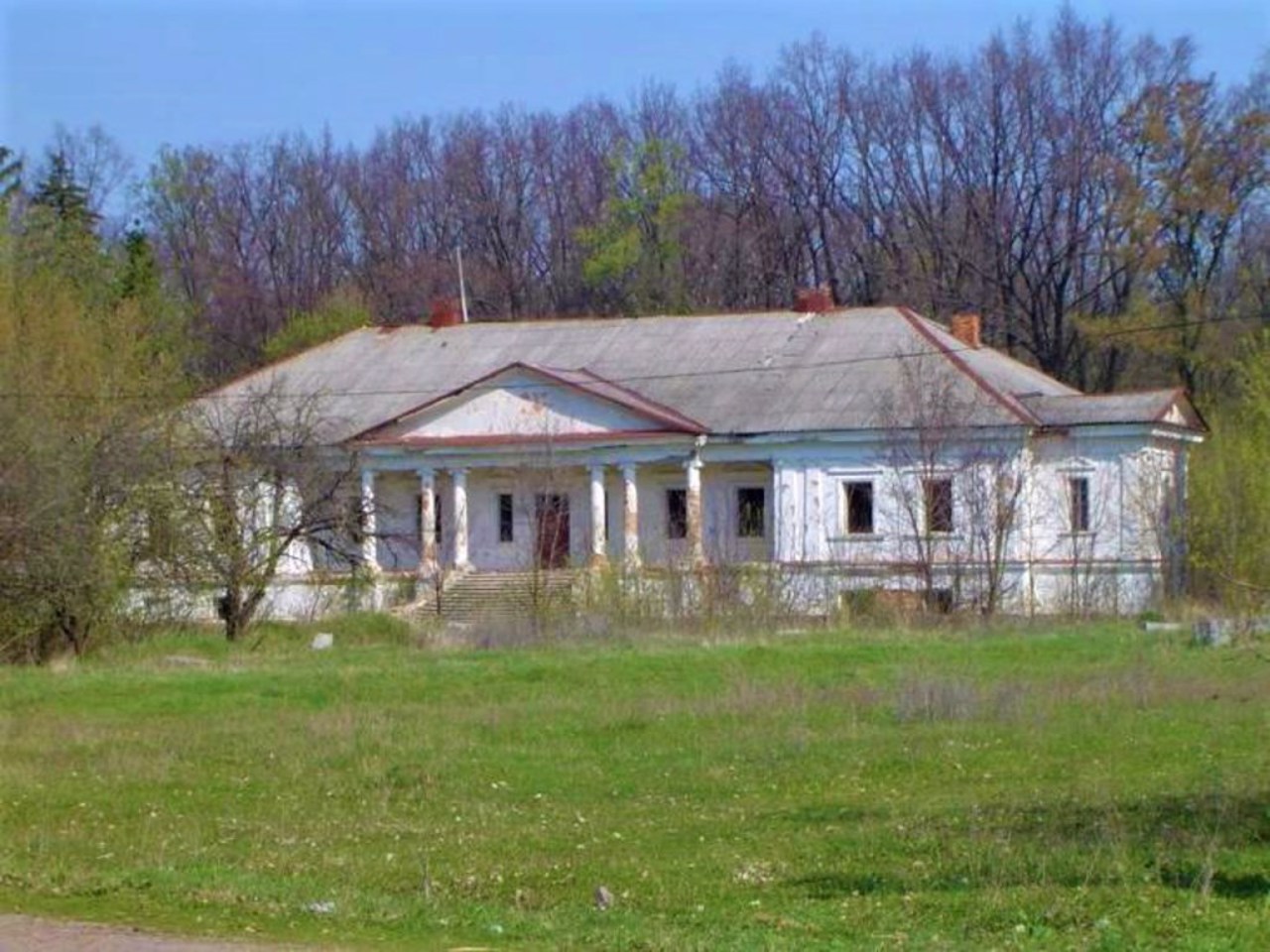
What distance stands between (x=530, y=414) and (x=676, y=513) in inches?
204

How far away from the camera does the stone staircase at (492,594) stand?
50875mm

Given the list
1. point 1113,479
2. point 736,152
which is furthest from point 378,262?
point 1113,479

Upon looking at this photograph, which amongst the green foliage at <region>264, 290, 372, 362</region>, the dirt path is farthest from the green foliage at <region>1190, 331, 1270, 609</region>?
the green foliage at <region>264, 290, 372, 362</region>

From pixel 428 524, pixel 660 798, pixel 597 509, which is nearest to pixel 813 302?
pixel 597 509

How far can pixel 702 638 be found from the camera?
40844mm

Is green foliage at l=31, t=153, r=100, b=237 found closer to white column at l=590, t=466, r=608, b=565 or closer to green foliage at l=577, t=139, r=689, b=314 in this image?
green foliage at l=577, t=139, r=689, b=314

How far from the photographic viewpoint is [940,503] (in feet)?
178

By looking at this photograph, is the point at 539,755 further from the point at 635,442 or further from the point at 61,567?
the point at 635,442

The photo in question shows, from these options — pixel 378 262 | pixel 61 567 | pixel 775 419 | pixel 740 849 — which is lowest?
pixel 740 849

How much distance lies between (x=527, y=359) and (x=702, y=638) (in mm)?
24096

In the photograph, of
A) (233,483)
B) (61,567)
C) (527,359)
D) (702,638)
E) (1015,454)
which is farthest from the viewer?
(527,359)

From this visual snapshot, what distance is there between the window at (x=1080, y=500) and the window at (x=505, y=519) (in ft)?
49.9

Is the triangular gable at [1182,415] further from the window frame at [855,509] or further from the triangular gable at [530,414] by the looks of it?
the triangular gable at [530,414]

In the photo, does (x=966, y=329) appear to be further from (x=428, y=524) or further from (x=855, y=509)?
(x=428, y=524)
